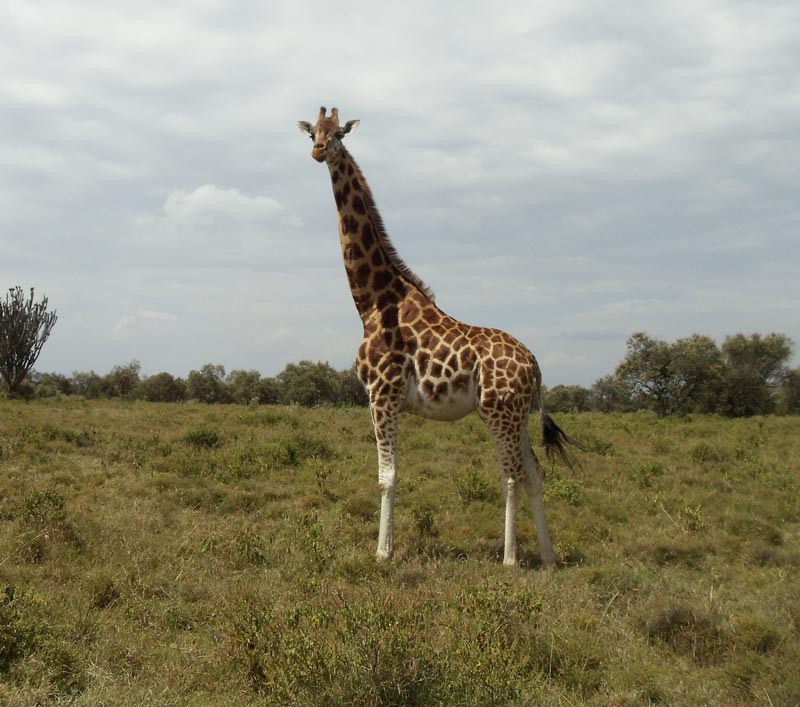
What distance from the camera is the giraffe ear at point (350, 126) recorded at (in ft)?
28.3

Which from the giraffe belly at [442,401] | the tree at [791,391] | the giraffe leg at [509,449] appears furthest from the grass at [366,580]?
the tree at [791,391]

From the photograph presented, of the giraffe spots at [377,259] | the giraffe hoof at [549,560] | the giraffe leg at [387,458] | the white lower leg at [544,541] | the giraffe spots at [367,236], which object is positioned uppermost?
the giraffe spots at [367,236]

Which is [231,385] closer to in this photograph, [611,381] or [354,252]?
[611,381]

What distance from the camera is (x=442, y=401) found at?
27.0 ft

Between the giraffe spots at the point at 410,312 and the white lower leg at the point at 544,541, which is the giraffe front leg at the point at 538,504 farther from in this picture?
the giraffe spots at the point at 410,312

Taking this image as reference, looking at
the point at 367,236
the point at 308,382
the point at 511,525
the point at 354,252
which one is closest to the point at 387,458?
the point at 511,525

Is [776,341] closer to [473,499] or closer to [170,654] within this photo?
[473,499]

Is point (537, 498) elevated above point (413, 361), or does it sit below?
below

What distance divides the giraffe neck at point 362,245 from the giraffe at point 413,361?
0.04 ft

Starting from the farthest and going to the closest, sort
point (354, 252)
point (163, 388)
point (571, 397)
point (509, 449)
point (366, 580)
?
1. point (571, 397)
2. point (163, 388)
3. point (354, 252)
4. point (509, 449)
5. point (366, 580)

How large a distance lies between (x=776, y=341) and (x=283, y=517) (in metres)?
49.2

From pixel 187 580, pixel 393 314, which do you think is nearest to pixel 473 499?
pixel 393 314

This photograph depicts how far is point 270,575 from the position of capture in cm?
713

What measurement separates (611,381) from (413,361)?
31.2 metres
